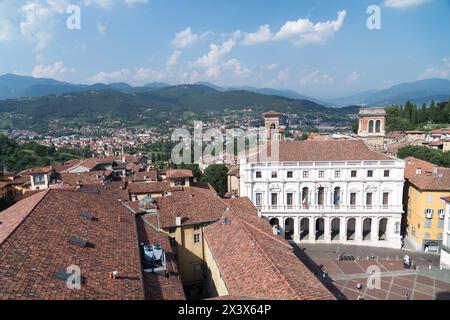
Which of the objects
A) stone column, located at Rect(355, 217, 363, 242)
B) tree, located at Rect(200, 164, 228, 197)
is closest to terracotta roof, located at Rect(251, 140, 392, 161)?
stone column, located at Rect(355, 217, 363, 242)

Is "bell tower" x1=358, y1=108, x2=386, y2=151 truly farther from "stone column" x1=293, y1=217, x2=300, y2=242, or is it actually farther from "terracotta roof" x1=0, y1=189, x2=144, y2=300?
"terracotta roof" x1=0, y1=189, x2=144, y2=300

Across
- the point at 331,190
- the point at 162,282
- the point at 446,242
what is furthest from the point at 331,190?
the point at 162,282

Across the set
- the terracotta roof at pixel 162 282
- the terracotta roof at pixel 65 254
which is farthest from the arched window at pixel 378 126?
the terracotta roof at pixel 65 254

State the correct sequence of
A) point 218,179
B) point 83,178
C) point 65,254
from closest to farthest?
1. point 65,254
2. point 83,178
3. point 218,179

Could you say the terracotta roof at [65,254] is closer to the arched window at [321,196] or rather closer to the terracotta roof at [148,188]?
the terracotta roof at [148,188]

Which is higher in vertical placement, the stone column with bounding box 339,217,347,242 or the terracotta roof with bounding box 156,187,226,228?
the terracotta roof with bounding box 156,187,226,228

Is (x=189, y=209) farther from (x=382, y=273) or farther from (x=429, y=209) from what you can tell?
(x=429, y=209)
